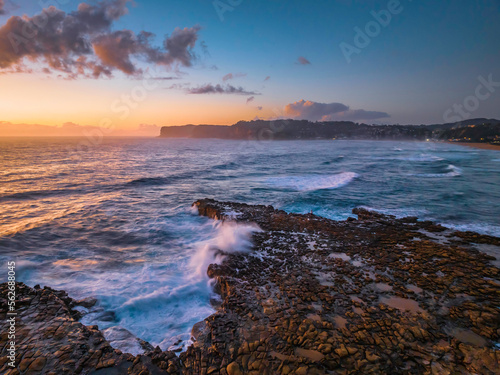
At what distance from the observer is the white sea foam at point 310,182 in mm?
28750

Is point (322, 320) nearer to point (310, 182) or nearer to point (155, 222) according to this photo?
point (155, 222)

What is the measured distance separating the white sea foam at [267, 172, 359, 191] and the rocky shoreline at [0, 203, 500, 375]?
16.6 metres

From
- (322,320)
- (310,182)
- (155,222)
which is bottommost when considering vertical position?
(155,222)

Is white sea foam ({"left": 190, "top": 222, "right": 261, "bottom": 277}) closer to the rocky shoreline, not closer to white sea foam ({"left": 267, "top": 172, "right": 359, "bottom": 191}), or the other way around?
the rocky shoreline

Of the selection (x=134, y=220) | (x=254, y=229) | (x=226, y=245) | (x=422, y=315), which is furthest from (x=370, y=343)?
(x=134, y=220)

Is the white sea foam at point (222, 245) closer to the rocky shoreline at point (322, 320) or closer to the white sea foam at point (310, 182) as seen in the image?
the rocky shoreline at point (322, 320)

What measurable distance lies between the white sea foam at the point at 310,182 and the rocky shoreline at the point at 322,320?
16589mm

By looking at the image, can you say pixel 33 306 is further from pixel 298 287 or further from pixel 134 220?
pixel 134 220

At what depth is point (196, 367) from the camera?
5.82m

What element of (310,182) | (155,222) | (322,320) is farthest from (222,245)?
(310,182)

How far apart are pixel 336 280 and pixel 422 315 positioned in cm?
287

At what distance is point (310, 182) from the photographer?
104ft

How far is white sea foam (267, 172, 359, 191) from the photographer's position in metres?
Result: 28.8

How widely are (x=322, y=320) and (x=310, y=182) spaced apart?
25.6 metres
